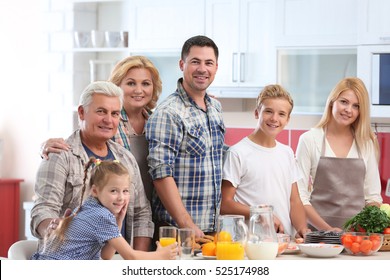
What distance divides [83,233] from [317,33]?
2.89 meters

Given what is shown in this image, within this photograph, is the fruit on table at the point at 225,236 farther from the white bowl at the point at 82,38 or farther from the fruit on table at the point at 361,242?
the white bowl at the point at 82,38

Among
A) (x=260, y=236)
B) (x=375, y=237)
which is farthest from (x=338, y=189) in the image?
(x=260, y=236)

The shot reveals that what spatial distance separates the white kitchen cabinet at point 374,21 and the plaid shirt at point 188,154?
5.99 feet

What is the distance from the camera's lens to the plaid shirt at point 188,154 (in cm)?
334

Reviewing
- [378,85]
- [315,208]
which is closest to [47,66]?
[378,85]

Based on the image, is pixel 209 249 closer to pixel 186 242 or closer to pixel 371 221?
pixel 186 242

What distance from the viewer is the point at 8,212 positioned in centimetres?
605

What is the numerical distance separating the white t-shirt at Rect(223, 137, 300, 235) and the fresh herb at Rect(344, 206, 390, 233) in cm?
36

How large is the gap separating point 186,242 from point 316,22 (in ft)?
8.96

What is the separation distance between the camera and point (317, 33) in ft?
16.9

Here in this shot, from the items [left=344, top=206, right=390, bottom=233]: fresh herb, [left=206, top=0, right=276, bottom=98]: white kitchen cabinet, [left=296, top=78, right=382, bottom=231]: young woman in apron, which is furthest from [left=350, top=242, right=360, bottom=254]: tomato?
[left=206, top=0, right=276, bottom=98]: white kitchen cabinet
